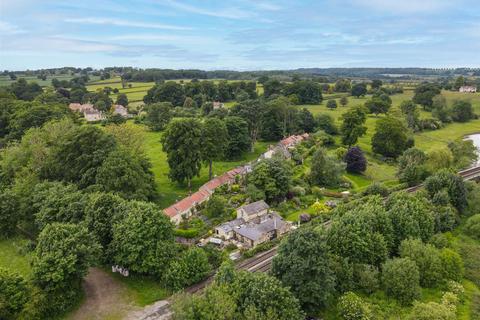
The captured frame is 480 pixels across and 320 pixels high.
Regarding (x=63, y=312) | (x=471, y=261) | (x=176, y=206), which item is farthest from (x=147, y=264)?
(x=471, y=261)

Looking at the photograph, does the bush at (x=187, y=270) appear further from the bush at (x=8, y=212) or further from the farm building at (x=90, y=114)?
the farm building at (x=90, y=114)

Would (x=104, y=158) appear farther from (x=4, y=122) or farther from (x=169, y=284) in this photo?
(x=4, y=122)

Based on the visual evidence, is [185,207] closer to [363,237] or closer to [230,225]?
[230,225]

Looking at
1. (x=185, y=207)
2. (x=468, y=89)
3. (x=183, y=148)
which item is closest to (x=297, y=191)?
(x=185, y=207)

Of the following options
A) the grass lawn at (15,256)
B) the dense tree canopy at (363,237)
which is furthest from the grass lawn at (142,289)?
the dense tree canopy at (363,237)

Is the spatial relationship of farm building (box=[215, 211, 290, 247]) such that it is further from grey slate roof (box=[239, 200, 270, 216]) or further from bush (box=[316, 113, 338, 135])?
bush (box=[316, 113, 338, 135])
